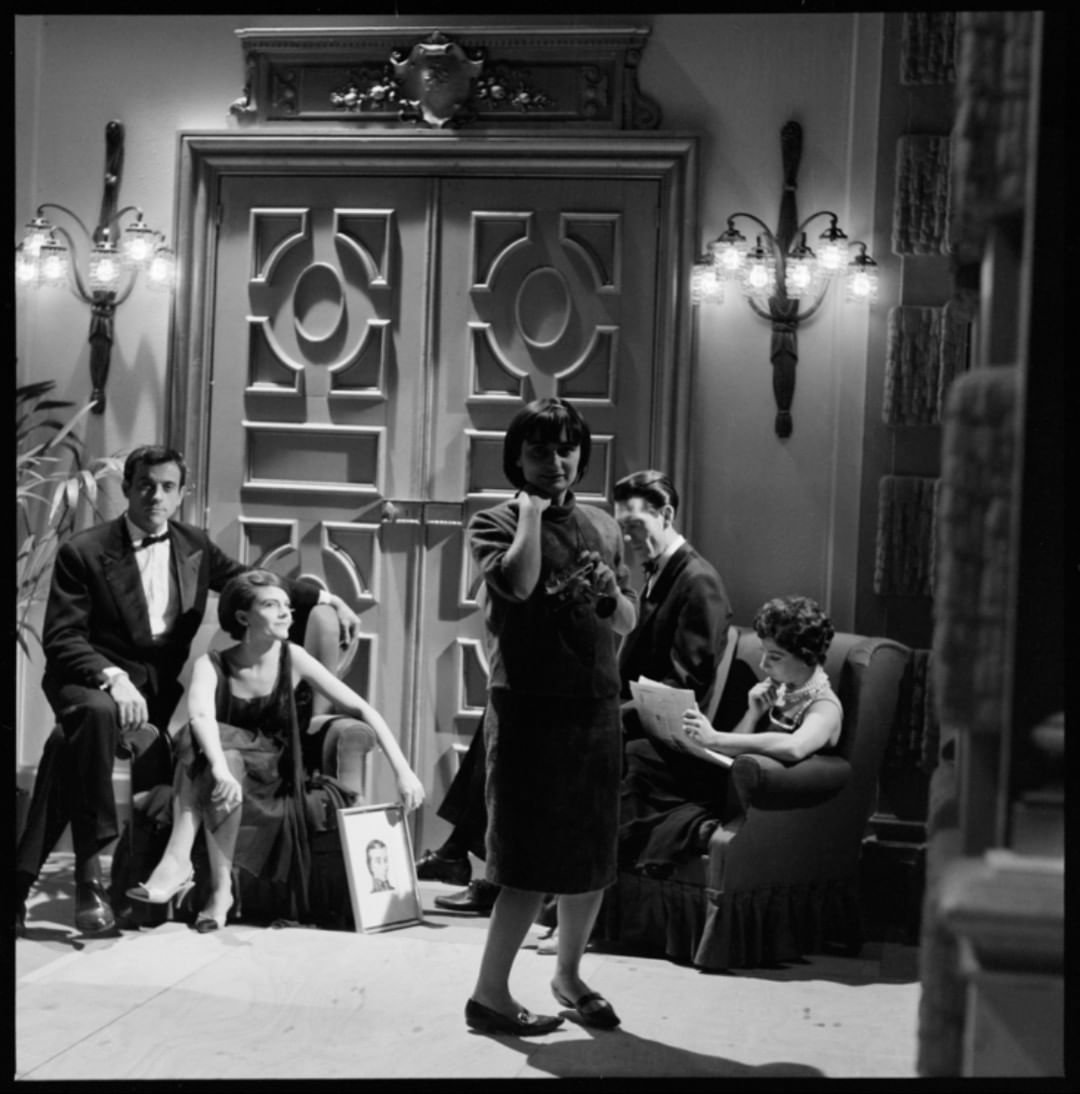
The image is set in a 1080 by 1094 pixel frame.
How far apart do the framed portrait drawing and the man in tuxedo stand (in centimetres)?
46

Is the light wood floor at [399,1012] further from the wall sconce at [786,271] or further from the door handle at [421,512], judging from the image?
the wall sconce at [786,271]

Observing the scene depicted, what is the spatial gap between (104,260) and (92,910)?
1.52m

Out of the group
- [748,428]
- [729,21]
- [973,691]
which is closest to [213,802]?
[748,428]

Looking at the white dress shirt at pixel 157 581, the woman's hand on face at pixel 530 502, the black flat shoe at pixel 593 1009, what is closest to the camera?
the woman's hand on face at pixel 530 502

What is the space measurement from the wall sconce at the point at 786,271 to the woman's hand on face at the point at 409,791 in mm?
1163

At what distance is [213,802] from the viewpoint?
3689 mm

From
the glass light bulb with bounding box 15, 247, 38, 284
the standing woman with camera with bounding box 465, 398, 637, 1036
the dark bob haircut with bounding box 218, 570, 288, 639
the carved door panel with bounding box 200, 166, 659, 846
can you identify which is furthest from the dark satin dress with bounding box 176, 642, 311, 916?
the glass light bulb with bounding box 15, 247, 38, 284

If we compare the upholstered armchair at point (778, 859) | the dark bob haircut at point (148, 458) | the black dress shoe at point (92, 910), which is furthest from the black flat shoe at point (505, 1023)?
the dark bob haircut at point (148, 458)

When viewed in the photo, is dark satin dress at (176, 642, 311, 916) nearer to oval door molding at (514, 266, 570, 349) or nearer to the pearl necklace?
oval door molding at (514, 266, 570, 349)

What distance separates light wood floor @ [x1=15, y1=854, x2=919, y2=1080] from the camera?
9.33 ft

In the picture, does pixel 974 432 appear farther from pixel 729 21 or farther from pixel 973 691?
pixel 729 21

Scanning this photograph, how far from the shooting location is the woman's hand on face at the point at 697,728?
3.47 m

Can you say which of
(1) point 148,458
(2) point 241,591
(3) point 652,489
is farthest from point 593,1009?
(1) point 148,458

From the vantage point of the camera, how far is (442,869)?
365 centimetres
